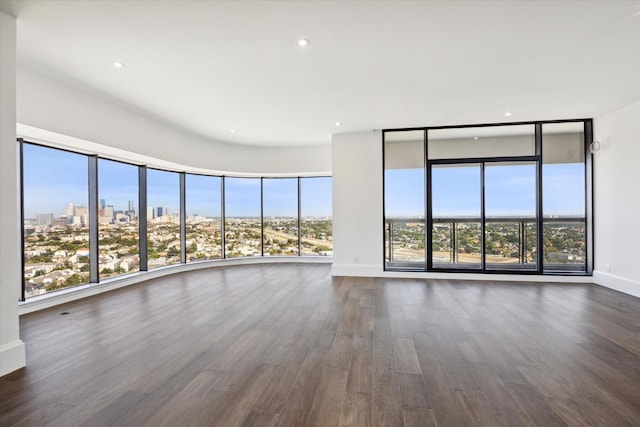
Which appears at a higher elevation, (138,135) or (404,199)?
(138,135)

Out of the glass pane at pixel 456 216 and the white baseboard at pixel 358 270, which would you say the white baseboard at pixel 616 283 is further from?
the white baseboard at pixel 358 270

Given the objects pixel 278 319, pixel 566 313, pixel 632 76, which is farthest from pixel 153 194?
pixel 632 76

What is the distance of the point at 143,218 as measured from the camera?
5.92 m

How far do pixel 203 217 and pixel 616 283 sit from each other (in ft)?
26.8

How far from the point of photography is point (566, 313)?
12.1 ft

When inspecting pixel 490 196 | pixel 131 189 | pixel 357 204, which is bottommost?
pixel 357 204

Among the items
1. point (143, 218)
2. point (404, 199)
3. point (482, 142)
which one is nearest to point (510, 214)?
point (482, 142)

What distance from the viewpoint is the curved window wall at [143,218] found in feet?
13.9

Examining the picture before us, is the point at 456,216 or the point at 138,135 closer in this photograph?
the point at 138,135

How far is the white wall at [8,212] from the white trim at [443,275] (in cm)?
462

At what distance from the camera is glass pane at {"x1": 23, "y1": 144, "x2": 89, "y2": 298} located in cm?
408

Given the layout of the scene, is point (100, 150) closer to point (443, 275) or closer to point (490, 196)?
point (443, 275)

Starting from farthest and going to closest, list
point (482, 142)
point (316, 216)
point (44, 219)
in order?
1. point (316, 216)
2. point (482, 142)
3. point (44, 219)

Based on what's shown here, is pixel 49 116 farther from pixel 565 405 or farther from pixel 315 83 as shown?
pixel 565 405
